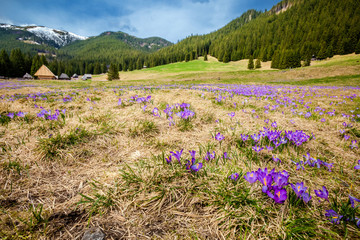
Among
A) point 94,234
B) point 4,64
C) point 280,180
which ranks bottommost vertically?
point 94,234

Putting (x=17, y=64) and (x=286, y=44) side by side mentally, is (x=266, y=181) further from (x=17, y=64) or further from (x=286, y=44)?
(x=17, y=64)

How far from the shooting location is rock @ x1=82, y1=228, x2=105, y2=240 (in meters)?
0.99

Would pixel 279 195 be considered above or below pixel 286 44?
below

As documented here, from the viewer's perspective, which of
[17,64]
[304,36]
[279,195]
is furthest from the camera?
[304,36]

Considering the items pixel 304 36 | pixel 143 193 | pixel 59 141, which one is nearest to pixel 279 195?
pixel 143 193

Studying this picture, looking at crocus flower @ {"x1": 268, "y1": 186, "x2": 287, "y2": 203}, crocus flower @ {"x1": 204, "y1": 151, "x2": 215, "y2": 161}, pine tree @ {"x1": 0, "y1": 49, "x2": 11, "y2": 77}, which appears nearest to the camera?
crocus flower @ {"x1": 268, "y1": 186, "x2": 287, "y2": 203}

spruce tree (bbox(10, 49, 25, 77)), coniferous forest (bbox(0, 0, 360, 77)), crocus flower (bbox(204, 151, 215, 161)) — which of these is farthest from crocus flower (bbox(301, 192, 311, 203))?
spruce tree (bbox(10, 49, 25, 77))

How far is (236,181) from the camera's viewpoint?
4.53 ft

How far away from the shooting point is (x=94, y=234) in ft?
3.33

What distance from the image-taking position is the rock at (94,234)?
0.99 m

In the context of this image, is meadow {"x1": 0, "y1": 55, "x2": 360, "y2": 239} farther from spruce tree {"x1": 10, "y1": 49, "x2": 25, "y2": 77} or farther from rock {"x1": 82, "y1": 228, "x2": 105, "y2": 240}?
spruce tree {"x1": 10, "y1": 49, "x2": 25, "y2": 77}

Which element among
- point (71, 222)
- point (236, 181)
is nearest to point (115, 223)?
point (71, 222)

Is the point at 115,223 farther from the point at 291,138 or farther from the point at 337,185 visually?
the point at 291,138

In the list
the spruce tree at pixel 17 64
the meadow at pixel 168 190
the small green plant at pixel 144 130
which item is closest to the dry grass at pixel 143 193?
the meadow at pixel 168 190
